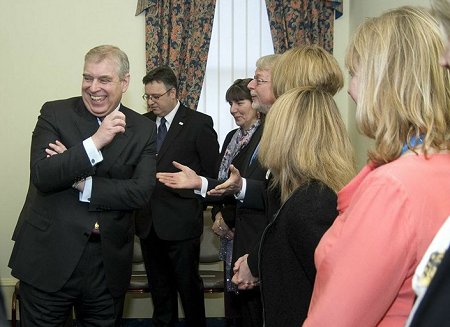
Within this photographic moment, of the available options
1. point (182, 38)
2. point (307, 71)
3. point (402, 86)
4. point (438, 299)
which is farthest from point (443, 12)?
point (182, 38)

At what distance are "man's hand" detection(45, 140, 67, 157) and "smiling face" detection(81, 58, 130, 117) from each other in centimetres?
24

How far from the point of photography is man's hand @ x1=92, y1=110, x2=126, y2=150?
276 centimetres

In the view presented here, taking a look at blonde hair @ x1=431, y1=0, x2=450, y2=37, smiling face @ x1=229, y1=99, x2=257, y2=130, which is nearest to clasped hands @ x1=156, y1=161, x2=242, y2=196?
smiling face @ x1=229, y1=99, x2=257, y2=130

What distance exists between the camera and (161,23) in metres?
5.61

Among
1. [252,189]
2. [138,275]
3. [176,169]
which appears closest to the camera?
[252,189]

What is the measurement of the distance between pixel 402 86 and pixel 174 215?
3.33 m

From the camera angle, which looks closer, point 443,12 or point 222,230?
point 443,12

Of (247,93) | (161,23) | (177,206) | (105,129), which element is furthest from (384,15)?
(161,23)

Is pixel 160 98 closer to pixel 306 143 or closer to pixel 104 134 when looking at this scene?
pixel 104 134

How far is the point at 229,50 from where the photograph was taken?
581 cm

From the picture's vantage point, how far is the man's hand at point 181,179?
311 cm

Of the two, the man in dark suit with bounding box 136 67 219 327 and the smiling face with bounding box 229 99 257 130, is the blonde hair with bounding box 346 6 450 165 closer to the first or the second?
the smiling face with bounding box 229 99 257 130

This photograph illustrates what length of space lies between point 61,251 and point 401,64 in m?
1.82

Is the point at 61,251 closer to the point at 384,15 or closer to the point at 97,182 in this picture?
the point at 97,182
